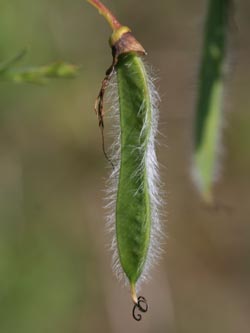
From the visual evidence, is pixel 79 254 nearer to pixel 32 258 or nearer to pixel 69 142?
pixel 32 258

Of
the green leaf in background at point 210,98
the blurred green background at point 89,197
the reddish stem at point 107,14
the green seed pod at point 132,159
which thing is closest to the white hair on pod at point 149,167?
the green seed pod at point 132,159

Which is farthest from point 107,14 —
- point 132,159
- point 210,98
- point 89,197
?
point 89,197

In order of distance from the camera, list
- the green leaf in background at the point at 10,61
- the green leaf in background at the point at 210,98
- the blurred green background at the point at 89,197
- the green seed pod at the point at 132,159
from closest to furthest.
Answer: the green seed pod at the point at 132,159
the green leaf in background at the point at 10,61
the green leaf in background at the point at 210,98
the blurred green background at the point at 89,197

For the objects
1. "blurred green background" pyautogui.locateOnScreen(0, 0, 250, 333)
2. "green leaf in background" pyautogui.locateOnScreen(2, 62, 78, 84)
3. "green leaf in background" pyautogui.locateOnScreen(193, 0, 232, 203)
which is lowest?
"blurred green background" pyautogui.locateOnScreen(0, 0, 250, 333)

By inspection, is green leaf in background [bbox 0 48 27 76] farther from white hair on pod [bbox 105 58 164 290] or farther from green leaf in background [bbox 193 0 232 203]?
green leaf in background [bbox 193 0 232 203]

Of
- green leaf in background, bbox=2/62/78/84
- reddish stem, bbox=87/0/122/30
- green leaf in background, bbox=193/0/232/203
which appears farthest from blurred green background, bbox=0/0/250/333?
reddish stem, bbox=87/0/122/30

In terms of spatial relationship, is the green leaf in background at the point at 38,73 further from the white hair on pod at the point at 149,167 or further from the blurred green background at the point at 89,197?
the blurred green background at the point at 89,197
